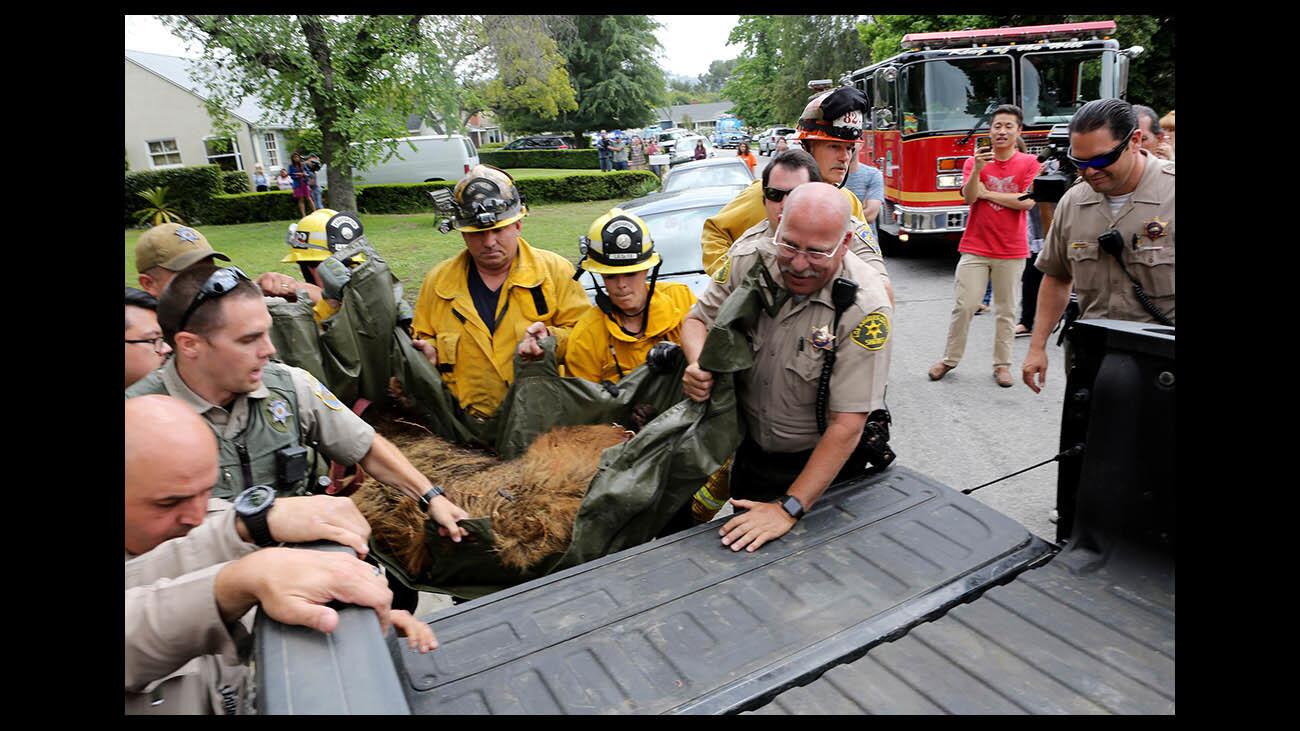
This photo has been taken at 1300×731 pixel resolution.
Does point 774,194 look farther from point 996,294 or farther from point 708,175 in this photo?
point 708,175

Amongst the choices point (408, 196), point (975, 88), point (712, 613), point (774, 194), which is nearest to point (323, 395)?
point (712, 613)

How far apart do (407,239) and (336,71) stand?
15.1 ft

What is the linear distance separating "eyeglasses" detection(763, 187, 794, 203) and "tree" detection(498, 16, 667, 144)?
44736 mm

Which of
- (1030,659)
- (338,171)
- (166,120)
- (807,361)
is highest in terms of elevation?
(166,120)

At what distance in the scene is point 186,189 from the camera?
2364cm

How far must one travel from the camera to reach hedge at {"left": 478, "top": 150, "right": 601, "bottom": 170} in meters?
40.2

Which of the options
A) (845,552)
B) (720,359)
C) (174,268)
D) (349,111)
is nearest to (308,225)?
(174,268)

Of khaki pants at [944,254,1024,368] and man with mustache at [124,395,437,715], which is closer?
man with mustache at [124,395,437,715]

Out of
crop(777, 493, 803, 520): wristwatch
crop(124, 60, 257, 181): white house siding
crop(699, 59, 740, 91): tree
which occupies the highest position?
crop(699, 59, 740, 91): tree

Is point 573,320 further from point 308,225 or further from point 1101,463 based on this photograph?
point 1101,463

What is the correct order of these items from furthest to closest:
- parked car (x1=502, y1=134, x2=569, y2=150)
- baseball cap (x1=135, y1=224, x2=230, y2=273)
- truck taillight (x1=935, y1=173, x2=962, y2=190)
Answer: parked car (x1=502, y1=134, x2=569, y2=150) → truck taillight (x1=935, y1=173, x2=962, y2=190) → baseball cap (x1=135, y1=224, x2=230, y2=273)

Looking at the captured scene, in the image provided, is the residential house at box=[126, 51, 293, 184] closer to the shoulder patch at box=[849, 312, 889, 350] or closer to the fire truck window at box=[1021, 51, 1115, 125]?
the fire truck window at box=[1021, 51, 1115, 125]

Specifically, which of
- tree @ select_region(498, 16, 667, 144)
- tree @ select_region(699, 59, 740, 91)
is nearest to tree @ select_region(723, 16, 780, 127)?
tree @ select_region(498, 16, 667, 144)

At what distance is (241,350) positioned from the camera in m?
2.10
